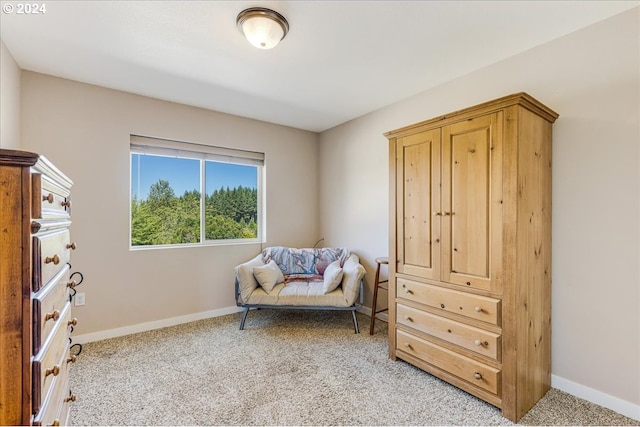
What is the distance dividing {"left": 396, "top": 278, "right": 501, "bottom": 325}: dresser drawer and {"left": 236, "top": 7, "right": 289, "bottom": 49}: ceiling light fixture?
195 centimetres

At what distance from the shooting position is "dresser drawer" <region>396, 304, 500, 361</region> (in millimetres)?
1840

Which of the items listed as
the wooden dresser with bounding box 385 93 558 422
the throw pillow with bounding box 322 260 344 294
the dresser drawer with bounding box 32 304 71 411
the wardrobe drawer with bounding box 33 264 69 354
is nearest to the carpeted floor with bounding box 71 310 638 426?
the wooden dresser with bounding box 385 93 558 422

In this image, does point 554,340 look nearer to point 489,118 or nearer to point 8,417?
point 489,118

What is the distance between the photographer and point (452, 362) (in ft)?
6.64

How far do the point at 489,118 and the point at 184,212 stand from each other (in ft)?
10.1

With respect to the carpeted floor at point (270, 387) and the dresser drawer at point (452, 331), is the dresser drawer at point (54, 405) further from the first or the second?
the dresser drawer at point (452, 331)

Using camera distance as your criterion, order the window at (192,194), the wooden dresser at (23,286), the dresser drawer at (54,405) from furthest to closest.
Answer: the window at (192,194) → the dresser drawer at (54,405) → the wooden dresser at (23,286)

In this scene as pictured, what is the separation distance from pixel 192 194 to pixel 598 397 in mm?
3830

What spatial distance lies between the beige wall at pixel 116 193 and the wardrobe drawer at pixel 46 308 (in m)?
1.80

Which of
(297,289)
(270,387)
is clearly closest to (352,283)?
(297,289)

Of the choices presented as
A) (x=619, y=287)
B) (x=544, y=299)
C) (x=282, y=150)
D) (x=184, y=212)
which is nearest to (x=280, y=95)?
(x=282, y=150)

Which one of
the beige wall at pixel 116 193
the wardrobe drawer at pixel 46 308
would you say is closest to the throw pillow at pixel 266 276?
the beige wall at pixel 116 193

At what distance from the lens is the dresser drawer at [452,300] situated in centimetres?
184

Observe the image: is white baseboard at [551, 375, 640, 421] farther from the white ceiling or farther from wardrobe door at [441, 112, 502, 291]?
the white ceiling
